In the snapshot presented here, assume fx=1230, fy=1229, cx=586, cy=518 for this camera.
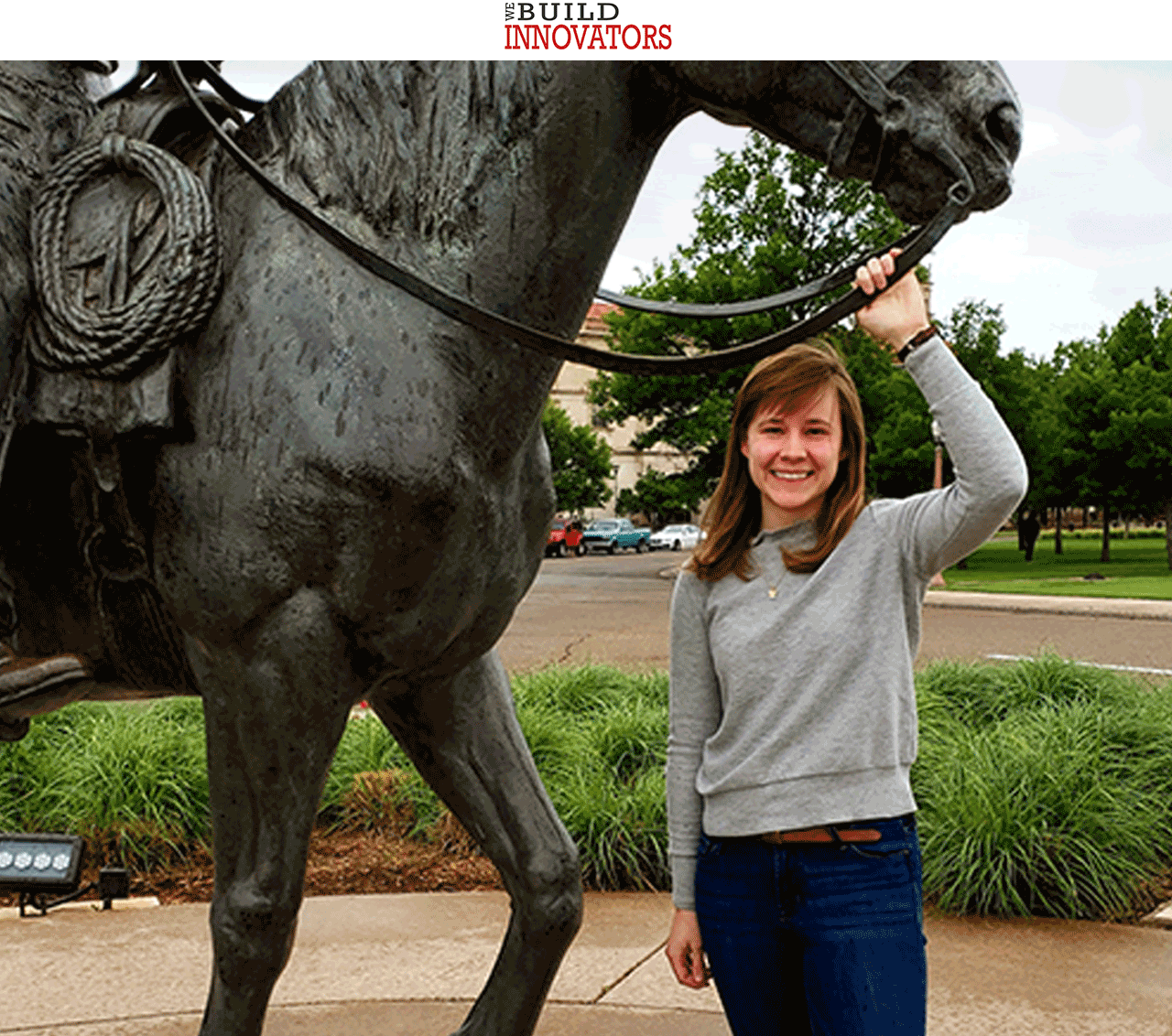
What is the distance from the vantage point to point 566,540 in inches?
1684

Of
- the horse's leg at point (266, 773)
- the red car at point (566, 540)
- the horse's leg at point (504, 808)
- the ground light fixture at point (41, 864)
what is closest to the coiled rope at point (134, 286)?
the horse's leg at point (266, 773)

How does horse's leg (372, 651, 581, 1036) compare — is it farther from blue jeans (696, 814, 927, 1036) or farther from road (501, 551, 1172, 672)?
road (501, 551, 1172, 672)

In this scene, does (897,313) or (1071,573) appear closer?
(897,313)

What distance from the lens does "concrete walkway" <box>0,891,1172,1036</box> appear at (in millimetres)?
3352

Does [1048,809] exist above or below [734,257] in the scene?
below

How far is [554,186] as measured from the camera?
6.46 ft

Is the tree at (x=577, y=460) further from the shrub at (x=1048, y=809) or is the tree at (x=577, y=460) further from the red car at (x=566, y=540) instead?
the shrub at (x=1048, y=809)

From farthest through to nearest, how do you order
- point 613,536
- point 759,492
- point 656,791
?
point 613,536
point 656,791
point 759,492

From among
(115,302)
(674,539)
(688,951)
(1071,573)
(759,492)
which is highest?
(115,302)

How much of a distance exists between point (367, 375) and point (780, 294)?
662mm

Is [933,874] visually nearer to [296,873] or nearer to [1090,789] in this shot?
[1090,789]

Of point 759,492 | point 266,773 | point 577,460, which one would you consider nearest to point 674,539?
point 577,460

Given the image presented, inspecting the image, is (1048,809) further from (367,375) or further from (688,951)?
(367,375)

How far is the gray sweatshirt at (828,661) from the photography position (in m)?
2.11
